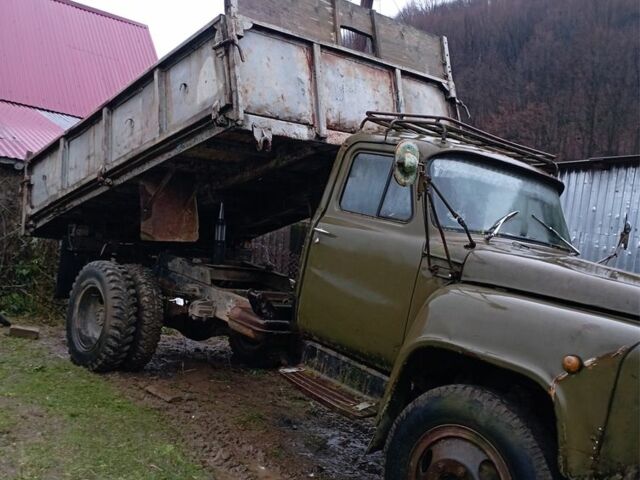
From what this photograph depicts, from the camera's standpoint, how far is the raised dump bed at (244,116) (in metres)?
4.46

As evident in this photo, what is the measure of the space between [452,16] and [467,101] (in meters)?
6.26

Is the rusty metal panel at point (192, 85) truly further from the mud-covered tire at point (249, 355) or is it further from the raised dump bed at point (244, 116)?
the mud-covered tire at point (249, 355)

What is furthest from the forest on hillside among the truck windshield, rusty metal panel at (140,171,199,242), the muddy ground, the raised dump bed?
the truck windshield

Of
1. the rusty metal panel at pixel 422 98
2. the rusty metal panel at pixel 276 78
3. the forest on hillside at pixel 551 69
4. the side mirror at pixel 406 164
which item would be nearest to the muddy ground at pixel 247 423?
the side mirror at pixel 406 164

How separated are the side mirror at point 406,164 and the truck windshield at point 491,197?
2.00 feet

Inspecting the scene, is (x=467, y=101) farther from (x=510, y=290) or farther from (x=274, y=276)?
(x=510, y=290)

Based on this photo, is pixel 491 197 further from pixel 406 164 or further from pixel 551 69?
pixel 551 69

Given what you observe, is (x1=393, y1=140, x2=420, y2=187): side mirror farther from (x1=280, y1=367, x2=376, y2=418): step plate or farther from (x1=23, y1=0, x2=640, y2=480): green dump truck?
(x1=280, y1=367, x2=376, y2=418): step plate

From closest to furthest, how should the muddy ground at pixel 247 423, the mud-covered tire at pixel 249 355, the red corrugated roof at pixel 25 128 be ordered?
the muddy ground at pixel 247 423
the mud-covered tire at pixel 249 355
the red corrugated roof at pixel 25 128

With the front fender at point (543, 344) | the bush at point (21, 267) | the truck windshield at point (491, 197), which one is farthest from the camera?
the bush at point (21, 267)

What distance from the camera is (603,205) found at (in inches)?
434

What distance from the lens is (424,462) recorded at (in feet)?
10.3

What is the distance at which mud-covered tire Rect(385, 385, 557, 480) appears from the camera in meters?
2.78

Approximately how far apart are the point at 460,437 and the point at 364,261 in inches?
51.7
